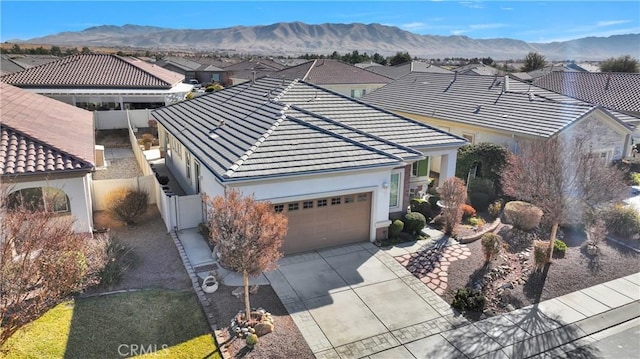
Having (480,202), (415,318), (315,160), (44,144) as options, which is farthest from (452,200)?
(44,144)

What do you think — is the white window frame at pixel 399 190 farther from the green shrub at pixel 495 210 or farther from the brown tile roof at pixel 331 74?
the brown tile roof at pixel 331 74

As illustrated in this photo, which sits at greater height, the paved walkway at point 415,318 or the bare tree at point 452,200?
the bare tree at point 452,200

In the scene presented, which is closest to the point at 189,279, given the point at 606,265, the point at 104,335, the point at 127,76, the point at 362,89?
the point at 104,335

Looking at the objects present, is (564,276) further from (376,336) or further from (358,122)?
(358,122)

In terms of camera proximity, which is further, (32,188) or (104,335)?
(32,188)

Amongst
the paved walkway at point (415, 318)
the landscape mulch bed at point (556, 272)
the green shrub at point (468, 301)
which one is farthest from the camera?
the landscape mulch bed at point (556, 272)

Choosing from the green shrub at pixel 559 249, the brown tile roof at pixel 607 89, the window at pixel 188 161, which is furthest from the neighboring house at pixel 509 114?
the window at pixel 188 161

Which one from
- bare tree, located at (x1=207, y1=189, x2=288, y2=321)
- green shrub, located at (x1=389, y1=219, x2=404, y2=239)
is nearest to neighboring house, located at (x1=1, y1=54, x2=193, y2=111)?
green shrub, located at (x1=389, y1=219, x2=404, y2=239)
